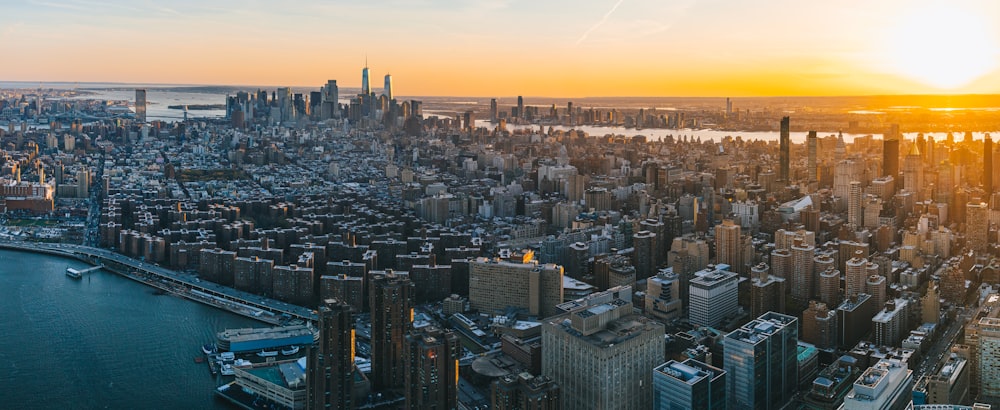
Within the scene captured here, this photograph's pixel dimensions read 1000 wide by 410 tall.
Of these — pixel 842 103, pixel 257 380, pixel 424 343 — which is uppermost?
pixel 842 103

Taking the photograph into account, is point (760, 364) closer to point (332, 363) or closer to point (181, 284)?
point (332, 363)

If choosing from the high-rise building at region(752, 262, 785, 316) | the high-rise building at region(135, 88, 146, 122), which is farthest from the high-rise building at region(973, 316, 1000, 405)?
the high-rise building at region(135, 88, 146, 122)

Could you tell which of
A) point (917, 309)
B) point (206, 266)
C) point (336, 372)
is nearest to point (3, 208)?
point (206, 266)

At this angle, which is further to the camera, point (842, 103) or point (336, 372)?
point (842, 103)

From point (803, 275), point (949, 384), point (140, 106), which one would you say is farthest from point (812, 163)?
point (140, 106)

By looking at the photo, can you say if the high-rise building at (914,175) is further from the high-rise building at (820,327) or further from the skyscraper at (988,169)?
the high-rise building at (820,327)

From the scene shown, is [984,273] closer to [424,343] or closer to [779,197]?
[779,197]

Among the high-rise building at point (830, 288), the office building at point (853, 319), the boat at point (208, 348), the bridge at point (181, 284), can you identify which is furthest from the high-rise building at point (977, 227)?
the boat at point (208, 348)
